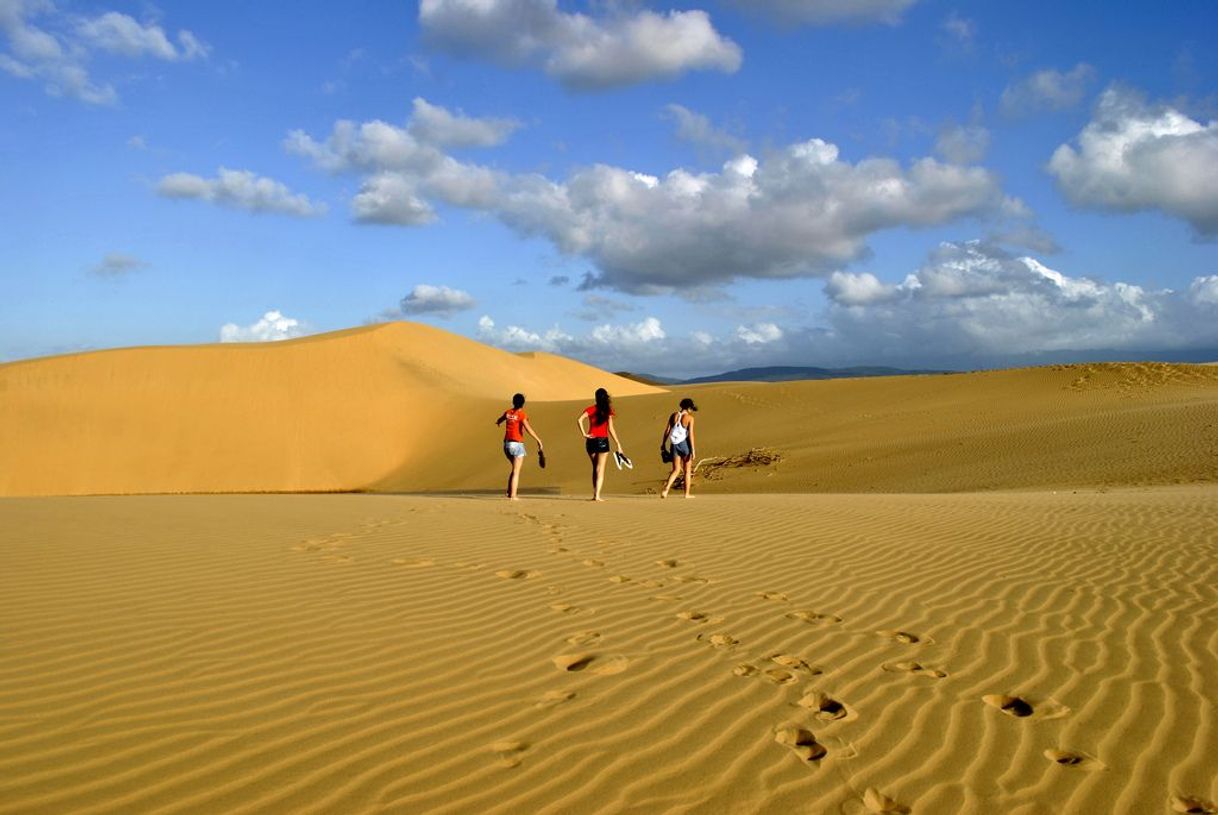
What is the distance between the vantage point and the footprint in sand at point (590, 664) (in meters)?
4.30

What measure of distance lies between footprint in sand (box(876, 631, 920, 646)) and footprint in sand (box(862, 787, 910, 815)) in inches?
76.7

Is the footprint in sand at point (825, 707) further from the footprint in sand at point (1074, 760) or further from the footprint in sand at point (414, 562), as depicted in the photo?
the footprint in sand at point (414, 562)

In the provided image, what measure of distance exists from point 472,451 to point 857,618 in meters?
25.6

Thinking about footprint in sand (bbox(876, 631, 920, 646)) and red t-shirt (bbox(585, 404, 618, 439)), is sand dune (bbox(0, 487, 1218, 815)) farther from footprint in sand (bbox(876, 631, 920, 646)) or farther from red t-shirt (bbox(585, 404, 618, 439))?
red t-shirt (bbox(585, 404, 618, 439))

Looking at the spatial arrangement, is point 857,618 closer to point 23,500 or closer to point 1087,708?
point 1087,708

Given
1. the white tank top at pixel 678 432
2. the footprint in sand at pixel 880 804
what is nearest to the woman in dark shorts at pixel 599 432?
the white tank top at pixel 678 432

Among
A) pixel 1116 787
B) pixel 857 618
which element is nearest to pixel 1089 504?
pixel 857 618

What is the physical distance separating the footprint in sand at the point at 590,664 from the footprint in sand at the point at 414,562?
2516 mm

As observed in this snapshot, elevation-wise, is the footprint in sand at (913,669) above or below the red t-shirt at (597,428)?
below

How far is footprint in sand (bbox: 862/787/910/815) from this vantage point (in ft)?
9.91

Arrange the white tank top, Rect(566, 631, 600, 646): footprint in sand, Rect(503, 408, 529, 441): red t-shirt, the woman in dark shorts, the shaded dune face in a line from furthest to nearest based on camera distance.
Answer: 1. the shaded dune face
2. the white tank top
3. Rect(503, 408, 529, 441): red t-shirt
4. the woman in dark shorts
5. Rect(566, 631, 600, 646): footprint in sand

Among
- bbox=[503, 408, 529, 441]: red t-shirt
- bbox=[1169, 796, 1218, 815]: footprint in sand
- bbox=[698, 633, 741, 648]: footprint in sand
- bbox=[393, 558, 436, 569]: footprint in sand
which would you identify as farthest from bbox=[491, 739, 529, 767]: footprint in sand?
bbox=[503, 408, 529, 441]: red t-shirt

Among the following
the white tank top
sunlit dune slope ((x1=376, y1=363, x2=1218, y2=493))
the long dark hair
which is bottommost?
sunlit dune slope ((x1=376, y1=363, x2=1218, y2=493))

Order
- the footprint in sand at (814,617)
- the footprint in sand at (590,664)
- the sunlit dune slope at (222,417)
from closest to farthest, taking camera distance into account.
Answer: the footprint in sand at (590,664) < the footprint in sand at (814,617) < the sunlit dune slope at (222,417)
